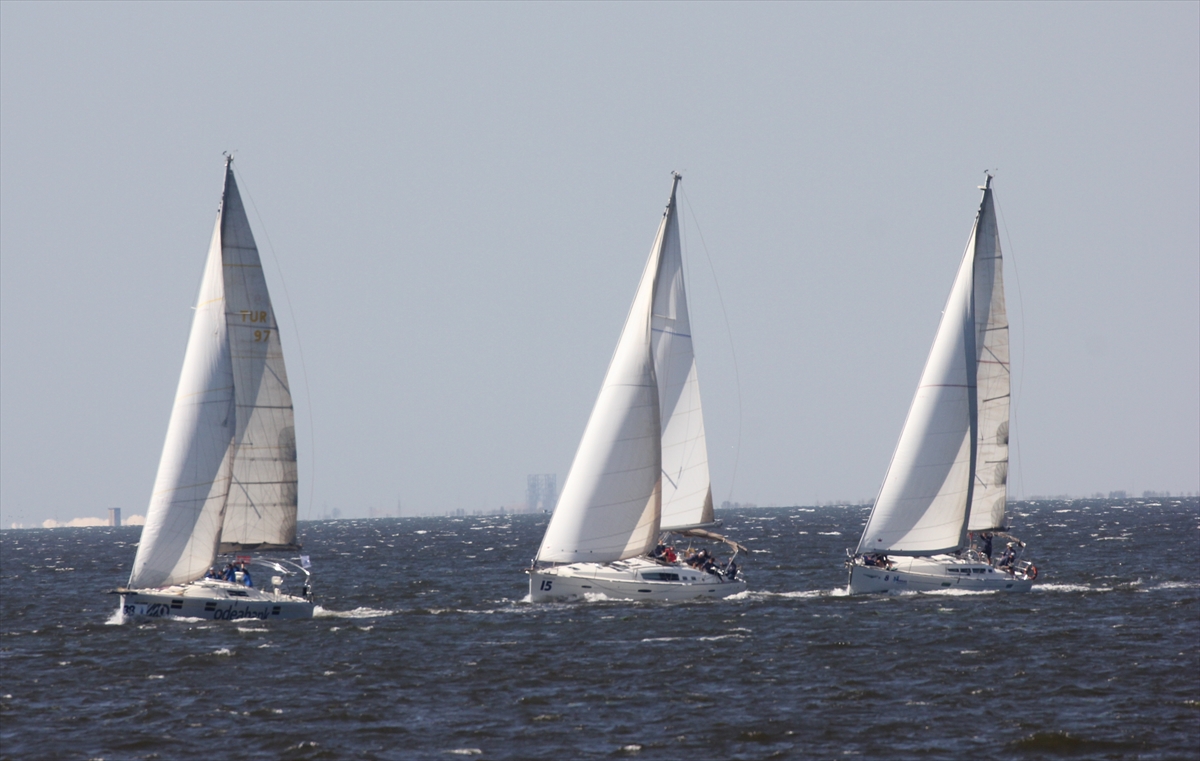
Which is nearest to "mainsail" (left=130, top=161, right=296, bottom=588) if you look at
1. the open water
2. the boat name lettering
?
the boat name lettering

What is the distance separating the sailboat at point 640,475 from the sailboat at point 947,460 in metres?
7.28

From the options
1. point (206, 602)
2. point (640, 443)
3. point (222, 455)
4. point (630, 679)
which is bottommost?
point (630, 679)

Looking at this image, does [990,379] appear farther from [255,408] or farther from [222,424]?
[222,424]

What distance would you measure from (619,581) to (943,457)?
1460cm

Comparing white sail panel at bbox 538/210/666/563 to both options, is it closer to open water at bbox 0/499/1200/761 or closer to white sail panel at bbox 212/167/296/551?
open water at bbox 0/499/1200/761

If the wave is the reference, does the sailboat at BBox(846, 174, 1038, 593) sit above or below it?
above

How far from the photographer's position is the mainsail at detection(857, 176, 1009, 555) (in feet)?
188

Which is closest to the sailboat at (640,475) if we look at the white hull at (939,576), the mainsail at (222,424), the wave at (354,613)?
the wave at (354,613)

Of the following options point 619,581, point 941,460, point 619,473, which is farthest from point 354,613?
point 941,460

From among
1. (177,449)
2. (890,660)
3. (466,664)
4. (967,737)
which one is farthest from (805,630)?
(177,449)

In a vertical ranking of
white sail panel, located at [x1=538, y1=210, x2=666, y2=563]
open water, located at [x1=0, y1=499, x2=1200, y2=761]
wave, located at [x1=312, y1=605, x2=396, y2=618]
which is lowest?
open water, located at [x1=0, y1=499, x2=1200, y2=761]

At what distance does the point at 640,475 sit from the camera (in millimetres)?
53938

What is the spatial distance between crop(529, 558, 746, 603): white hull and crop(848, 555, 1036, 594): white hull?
25.7 ft

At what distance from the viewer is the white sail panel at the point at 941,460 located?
188ft
